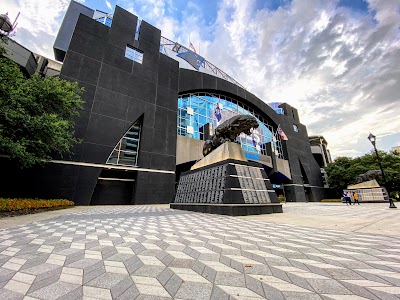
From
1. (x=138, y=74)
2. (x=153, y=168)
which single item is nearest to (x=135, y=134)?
(x=153, y=168)

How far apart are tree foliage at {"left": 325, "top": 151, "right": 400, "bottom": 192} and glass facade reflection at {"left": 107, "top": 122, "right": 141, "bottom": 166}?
1529 inches

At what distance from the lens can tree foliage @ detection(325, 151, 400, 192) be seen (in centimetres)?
3181

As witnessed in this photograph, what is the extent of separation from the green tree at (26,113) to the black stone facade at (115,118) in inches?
174

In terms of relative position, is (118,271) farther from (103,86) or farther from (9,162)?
(103,86)

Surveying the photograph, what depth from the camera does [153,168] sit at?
2178 cm

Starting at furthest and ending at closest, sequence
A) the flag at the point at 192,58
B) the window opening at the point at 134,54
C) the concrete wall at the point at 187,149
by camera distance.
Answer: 1. the flag at the point at 192,58
2. the concrete wall at the point at 187,149
3. the window opening at the point at 134,54

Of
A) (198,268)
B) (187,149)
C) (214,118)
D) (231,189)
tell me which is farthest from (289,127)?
(198,268)

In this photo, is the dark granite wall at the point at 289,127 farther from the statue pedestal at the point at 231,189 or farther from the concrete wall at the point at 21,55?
the concrete wall at the point at 21,55

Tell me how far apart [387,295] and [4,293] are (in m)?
4.32

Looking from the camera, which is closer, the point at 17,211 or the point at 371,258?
the point at 371,258

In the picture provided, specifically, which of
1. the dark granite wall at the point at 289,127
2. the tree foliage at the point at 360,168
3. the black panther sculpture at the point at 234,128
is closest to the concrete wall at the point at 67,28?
the dark granite wall at the point at 289,127

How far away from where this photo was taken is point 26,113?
11.7 metres

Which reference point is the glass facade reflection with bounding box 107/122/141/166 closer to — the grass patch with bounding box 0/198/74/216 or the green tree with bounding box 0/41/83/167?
the green tree with bounding box 0/41/83/167

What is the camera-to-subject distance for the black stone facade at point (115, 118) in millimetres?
16953
